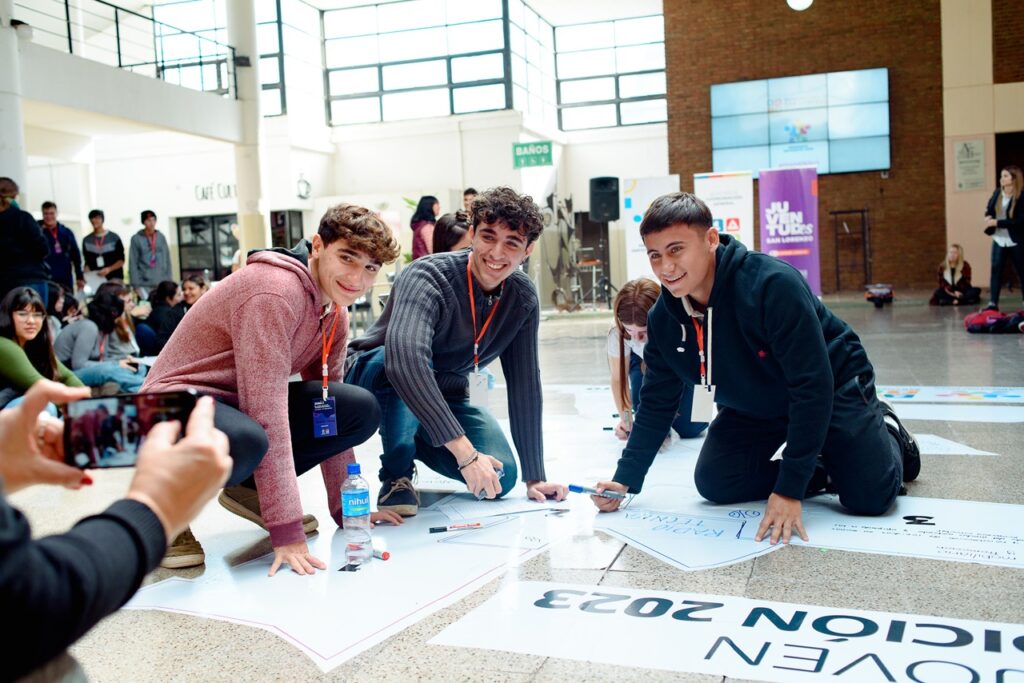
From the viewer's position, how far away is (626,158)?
1869 cm

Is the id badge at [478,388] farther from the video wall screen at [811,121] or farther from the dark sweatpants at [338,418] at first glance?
the video wall screen at [811,121]

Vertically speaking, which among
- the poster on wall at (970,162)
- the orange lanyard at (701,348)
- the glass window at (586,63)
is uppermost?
the glass window at (586,63)

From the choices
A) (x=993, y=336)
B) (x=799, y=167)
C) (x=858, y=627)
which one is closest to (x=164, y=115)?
(x=799, y=167)

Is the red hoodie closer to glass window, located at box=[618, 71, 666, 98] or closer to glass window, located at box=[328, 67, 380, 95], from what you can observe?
glass window, located at box=[328, 67, 380, 95]

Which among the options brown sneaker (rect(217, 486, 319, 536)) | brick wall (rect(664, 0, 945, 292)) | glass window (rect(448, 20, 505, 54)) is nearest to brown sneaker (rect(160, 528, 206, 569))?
brown sneaker (rect(217, 486, 319, 536))

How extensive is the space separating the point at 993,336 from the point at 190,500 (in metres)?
7.64

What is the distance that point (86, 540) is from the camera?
0.81 metres

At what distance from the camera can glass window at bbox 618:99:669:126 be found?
18.6m

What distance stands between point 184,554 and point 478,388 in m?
1.01

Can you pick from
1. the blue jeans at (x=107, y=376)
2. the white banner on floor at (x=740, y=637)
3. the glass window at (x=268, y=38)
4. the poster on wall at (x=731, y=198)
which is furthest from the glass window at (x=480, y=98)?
the white banner on floor at (x=740, y=637)

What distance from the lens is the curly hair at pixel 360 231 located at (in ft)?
7.37

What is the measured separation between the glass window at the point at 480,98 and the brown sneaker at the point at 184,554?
51.1 feet

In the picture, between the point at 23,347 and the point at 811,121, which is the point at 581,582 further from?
the point at 811,121

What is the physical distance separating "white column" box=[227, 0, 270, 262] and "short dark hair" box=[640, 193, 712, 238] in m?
10.8
